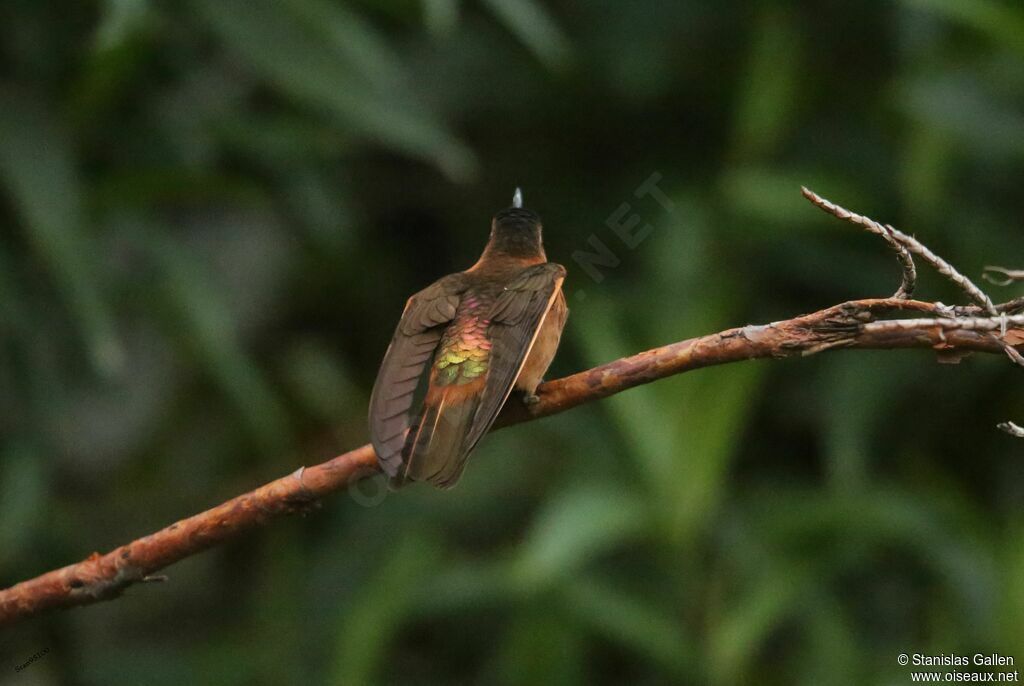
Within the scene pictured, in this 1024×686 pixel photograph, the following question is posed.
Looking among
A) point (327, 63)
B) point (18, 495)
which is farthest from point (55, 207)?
point (327, 63)

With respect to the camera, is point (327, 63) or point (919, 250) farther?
point (327, 63)

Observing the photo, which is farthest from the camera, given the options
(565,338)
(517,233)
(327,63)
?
(565,338)

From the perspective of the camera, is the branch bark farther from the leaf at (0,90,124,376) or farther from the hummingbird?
the leaf at (0,90,124,376)

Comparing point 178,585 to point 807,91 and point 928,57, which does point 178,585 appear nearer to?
point 807,91

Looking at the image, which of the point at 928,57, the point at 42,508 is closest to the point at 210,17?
the point at 42,508

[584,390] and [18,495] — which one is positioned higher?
[584,390]

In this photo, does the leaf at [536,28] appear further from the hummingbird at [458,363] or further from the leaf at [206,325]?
the hummingbird at [458,363]

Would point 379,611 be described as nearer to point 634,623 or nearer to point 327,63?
point 634,623
